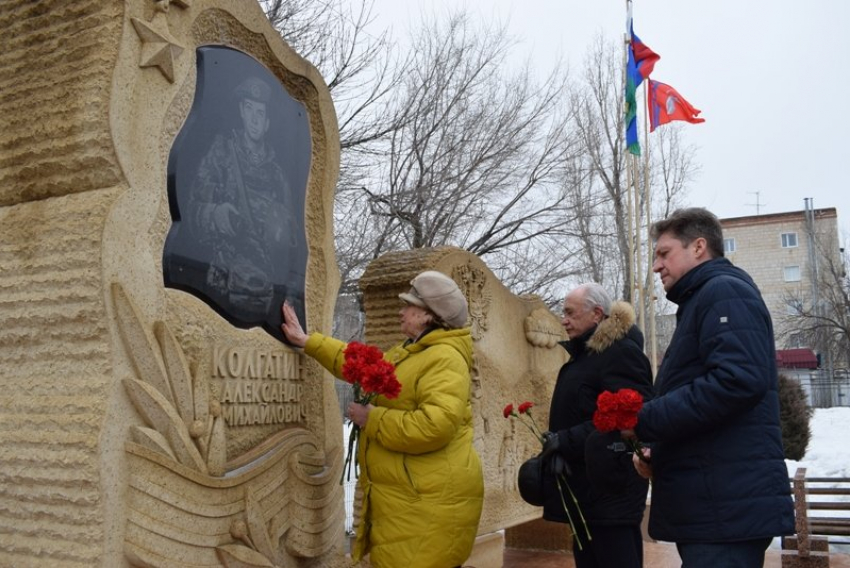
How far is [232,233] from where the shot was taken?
10.4ft

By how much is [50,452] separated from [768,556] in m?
6.48

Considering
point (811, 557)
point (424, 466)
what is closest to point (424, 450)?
point (424, 466)

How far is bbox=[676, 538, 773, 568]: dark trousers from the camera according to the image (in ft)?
8.03

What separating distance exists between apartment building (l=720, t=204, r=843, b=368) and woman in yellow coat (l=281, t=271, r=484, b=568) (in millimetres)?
36563

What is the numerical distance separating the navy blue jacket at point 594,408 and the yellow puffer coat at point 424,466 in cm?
50

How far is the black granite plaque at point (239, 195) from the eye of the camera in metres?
2.94

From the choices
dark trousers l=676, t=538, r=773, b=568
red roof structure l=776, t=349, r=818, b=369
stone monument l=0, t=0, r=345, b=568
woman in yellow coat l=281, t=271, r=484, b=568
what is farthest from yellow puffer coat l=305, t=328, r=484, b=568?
red roof structure l=776, t=349, r=818, b=369

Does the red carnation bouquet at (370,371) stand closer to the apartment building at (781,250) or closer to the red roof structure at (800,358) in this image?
the red roof structure at (800,358)

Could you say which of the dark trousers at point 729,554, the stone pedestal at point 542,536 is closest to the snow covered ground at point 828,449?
the stone pedestal at point 542,536

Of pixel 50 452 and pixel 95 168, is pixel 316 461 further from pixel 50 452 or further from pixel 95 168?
pixel 95 168

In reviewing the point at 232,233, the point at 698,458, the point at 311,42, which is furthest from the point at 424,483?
the point at 311,42

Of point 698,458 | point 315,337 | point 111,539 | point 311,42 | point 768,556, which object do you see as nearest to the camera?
point 111,539

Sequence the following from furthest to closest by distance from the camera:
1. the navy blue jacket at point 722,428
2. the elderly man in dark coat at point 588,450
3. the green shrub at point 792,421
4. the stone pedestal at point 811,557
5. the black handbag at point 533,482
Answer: the green shrub at point 792,421 → the stone pedestal at point 811,557 → the black handbag at point 533,482 → the elderly man in dark coat at point 588,450 → the navy blue jacket at point 722,428

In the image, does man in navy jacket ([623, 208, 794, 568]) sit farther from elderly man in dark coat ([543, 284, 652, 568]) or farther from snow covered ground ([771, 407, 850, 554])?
snow covered ground ([771, 407, 850, 554])
